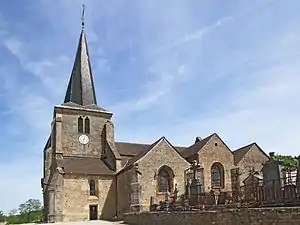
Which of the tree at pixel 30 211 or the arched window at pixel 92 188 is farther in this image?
the tree at pixel 30 211

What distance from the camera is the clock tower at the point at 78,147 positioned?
3394 cm

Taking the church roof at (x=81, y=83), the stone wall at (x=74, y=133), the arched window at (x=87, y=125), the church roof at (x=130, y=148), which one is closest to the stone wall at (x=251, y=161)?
the church roof at (x=130, y=148)

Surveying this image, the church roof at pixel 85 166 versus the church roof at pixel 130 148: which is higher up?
the church roof at pixel 130 148

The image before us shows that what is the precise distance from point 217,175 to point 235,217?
75.3 feet

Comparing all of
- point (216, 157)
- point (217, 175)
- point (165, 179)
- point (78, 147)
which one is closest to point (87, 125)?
point (78, 147)

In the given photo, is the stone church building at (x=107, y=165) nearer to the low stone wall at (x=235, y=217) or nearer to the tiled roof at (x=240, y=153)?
the tiled roof at (x=240, y=153)

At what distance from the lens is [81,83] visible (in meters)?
43.2

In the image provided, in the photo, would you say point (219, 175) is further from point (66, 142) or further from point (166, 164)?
point (66, 142)

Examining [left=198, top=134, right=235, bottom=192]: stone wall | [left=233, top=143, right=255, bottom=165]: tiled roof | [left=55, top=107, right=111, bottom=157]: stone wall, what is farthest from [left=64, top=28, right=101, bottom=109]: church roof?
[left=233, top=143, right=255, bottom=165]: tiled roof

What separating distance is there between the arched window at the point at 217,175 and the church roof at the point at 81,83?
1641 cm

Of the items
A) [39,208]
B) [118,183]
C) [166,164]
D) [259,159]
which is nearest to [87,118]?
[118,183]

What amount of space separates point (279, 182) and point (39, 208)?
48.7 metres

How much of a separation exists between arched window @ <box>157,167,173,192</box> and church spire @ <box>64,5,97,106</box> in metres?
14.1

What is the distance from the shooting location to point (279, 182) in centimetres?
1627
